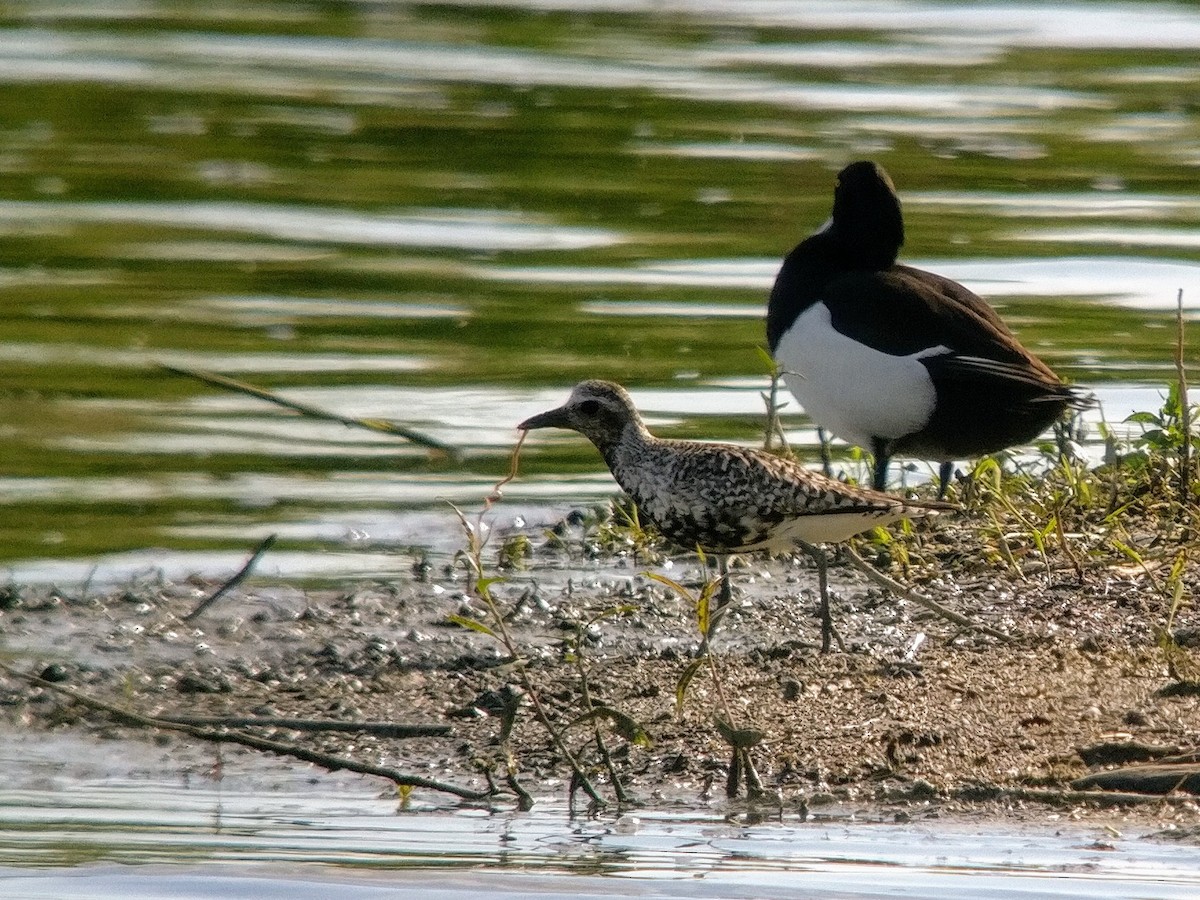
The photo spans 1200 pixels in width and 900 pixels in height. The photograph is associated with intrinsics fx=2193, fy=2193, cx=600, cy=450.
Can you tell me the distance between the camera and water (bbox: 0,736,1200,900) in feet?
15.6

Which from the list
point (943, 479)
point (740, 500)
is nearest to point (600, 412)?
point (740, 500)

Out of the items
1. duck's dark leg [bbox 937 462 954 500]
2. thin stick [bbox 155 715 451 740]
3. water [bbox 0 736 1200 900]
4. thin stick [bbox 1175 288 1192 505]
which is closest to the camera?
water [bbox 0 736 1200 900]

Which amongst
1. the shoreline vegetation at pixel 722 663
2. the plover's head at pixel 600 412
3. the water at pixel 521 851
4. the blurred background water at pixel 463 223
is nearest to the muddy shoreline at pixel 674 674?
the shoreline vegetation at pixel 722 663

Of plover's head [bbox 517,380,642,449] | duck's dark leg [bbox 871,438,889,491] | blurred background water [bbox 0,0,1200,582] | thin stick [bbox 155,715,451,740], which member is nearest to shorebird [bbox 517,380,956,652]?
plover's head [bbox 517,380,642,449]

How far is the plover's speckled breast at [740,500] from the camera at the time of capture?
660 centimetres

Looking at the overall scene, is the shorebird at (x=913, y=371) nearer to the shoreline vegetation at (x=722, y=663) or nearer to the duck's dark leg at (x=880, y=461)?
the duck's dark leg at (x=880, y=461)

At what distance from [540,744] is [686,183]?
9.90 metres

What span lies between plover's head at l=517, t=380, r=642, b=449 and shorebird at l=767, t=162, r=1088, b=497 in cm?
122

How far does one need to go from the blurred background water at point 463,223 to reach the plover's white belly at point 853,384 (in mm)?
1065

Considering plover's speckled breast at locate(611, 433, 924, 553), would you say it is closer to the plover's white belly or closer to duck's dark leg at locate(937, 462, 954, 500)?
the plover's white belly

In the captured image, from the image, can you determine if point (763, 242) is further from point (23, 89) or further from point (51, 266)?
point (23, 89)

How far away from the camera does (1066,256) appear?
13336 mm

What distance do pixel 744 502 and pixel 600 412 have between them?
816 mm

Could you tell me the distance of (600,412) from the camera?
7.20 m
